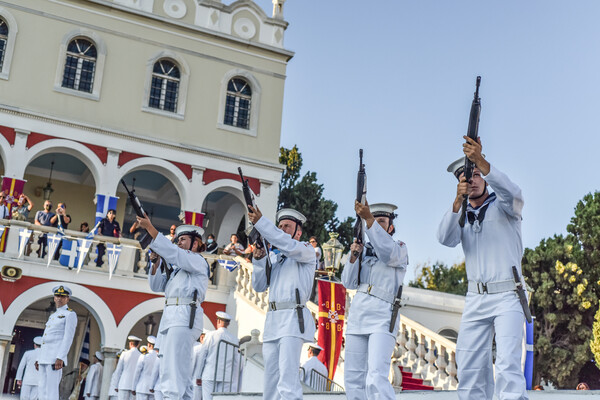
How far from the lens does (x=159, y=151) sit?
21859 mm

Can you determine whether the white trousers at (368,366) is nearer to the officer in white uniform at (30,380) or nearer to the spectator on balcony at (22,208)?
the officer in white uniform at (30,380)

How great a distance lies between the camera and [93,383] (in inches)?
750

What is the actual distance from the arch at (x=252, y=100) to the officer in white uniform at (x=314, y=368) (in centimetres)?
1033

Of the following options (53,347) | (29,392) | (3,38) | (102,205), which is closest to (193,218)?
(102,205)

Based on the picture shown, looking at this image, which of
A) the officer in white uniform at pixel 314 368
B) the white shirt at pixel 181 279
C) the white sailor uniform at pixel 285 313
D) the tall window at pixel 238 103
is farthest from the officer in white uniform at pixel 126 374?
the white sailor uniform at pixel 285 313

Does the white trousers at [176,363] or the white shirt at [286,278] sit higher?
the white shirt at [286,278]

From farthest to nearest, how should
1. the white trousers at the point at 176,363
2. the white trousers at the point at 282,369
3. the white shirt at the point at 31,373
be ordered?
the white shirt at the point at 31,373 → the white trousers at the point at 176,363 → the white trousers at the point at 282,369

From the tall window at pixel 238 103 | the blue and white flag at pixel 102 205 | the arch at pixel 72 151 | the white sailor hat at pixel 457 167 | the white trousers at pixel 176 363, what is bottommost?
the white trousers at pixel 176 363

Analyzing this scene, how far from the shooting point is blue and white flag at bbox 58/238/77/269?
1856 centimetres

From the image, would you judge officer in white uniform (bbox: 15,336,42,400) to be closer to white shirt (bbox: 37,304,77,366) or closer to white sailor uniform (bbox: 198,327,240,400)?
white sailor uniform (bbox: 198,327,240,400)

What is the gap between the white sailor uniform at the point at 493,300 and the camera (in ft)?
18.8

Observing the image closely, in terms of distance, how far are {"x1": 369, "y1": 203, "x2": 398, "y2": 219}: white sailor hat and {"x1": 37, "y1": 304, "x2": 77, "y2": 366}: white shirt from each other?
5670 millimetres

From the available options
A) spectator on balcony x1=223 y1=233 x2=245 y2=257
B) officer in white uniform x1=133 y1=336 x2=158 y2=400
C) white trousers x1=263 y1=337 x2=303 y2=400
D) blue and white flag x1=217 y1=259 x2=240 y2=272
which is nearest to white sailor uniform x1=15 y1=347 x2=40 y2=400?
officer in white uniform x1=133 y1=336 x2=158 y2=400

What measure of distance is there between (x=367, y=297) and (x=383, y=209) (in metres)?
0.90
